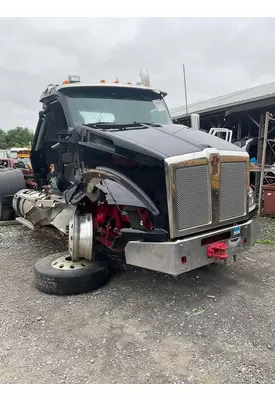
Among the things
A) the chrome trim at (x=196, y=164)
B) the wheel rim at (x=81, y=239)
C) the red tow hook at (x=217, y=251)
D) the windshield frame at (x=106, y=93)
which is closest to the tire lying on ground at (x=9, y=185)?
the windshield frame at (x=106, y=93)

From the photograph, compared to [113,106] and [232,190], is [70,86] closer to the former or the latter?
[113,106]

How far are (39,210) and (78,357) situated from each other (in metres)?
2.89

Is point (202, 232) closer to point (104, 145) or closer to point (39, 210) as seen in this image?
point (104, 145)

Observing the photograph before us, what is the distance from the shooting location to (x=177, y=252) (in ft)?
11.1

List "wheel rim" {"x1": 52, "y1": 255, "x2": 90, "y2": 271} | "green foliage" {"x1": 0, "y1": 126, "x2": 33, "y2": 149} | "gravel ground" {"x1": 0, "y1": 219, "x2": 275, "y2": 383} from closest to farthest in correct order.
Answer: "gravel ground" {"x1": 0, "y1": 219, "x2": 275, "y2": 383} → "wheel rim" {"x1": 52, "y1": 255, "x2": 90, "y2": 271} → "green foliage" {"x1": 0, "y1": 126, "x2": 33, "y2": 149}

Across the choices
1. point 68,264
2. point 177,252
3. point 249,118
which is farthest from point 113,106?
point 249,118

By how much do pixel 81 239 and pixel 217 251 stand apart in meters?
1.57

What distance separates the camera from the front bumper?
3.41 m

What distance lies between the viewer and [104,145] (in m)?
4.14

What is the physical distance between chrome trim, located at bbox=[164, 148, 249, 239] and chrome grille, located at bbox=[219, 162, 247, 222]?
0.22 feet

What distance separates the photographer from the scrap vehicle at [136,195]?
3.53 meters

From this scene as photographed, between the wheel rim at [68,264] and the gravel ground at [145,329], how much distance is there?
367mm

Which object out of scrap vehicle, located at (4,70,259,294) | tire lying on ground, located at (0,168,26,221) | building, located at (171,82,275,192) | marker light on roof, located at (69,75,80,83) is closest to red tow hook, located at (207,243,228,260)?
scrap vehicle, located at (4,70,259,294)

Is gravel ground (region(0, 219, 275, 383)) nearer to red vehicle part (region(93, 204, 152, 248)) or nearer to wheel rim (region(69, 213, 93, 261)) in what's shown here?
wheel rim (region(69, 213, 93, 261))
